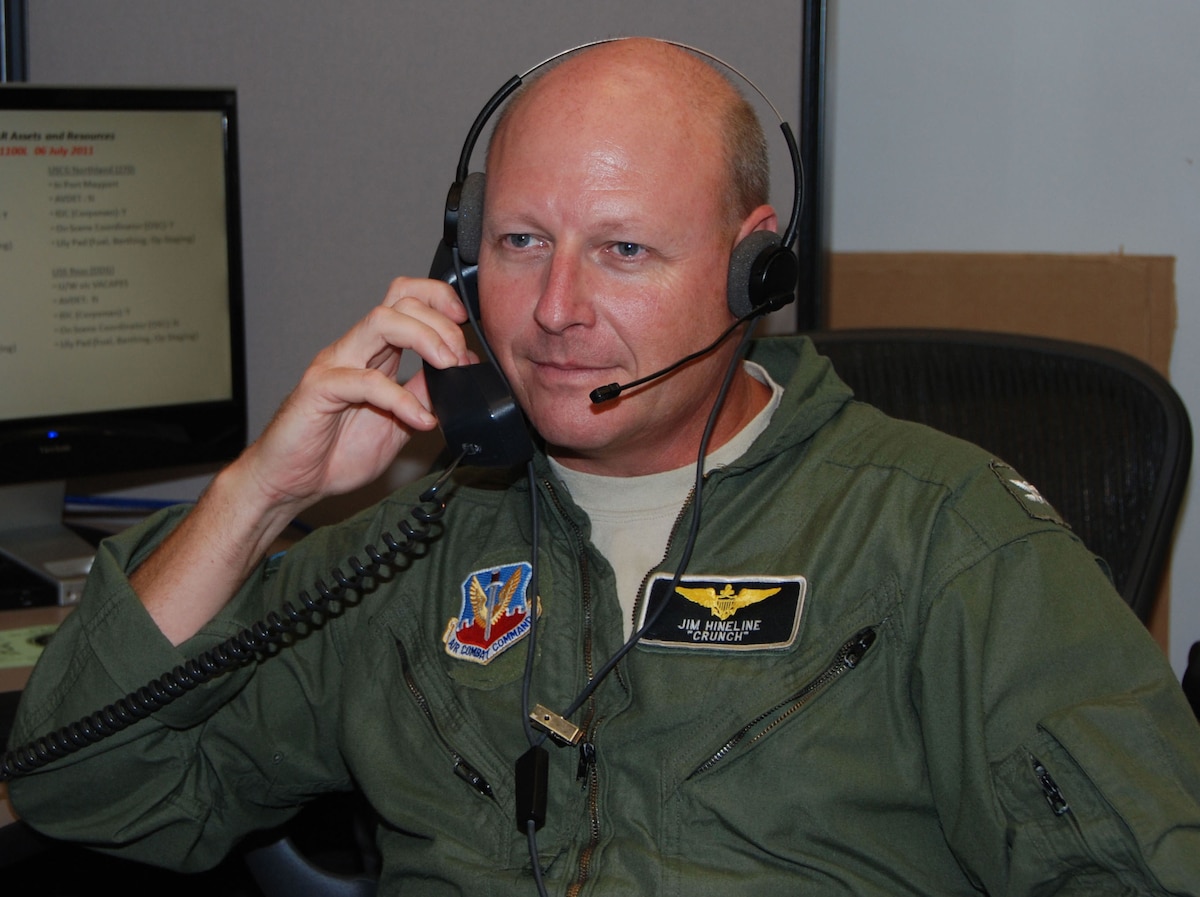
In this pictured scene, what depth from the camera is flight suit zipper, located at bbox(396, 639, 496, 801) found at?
1.19 m

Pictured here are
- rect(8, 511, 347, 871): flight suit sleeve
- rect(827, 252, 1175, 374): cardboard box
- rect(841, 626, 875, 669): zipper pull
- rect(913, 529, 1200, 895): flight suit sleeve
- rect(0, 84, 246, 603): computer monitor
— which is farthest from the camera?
rect(827, 252, 1175, 374): cardboard box

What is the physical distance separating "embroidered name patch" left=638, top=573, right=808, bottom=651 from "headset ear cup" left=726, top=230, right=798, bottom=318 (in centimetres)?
23

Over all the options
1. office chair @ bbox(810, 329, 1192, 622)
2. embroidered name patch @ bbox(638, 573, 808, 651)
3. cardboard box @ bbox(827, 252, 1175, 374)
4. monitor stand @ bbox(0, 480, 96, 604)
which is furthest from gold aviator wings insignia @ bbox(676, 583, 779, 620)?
cardboard box @ bbox(827, 252, 1175, 374)

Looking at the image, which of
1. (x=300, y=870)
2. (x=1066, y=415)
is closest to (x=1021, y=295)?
(x=1066, y=415)

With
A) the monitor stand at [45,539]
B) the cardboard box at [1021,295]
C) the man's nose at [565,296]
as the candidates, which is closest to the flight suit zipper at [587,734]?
the man's nose at [565,296]

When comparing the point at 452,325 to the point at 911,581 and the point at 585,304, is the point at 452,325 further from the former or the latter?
the point at 911,581

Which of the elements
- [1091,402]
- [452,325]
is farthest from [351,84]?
[1091,402]

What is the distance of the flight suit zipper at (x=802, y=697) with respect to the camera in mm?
1105

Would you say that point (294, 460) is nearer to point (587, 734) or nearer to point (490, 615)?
point (490, 615)

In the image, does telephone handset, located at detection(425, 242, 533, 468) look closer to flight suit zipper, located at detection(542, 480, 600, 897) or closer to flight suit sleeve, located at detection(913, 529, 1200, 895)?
flight suit zipper, located at detection(542, 480, 600, 897)

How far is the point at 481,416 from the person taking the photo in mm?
1198

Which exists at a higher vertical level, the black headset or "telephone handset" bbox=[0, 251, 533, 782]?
the black headset

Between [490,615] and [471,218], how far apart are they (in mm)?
363

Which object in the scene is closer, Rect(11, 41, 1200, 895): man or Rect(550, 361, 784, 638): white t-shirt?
Rect(11, 41, 1200, 895): man
